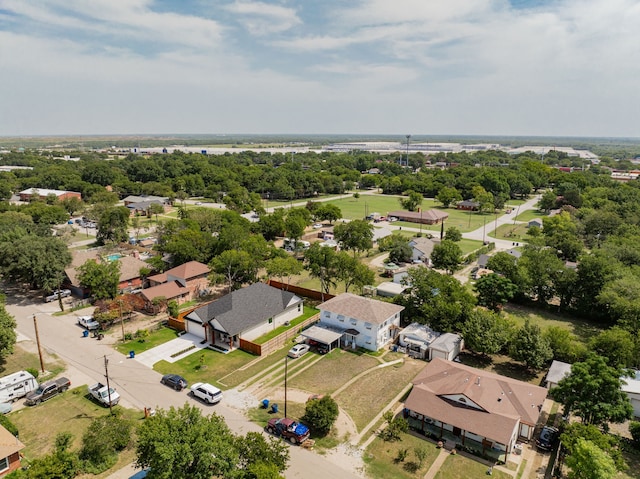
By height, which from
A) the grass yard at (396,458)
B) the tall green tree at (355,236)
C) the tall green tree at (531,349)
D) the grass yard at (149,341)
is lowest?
the grass yard at (149,341)

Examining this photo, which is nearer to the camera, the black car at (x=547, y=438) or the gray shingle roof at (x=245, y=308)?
the black car at (x=547, y=438)

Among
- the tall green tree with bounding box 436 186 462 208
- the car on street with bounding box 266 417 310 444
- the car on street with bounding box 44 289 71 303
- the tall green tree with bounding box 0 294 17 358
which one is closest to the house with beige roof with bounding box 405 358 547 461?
the car on street with bounding box 266 417 310 444

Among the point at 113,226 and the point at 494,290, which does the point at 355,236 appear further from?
the point at 113,226

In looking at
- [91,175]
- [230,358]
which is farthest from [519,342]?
[91,175]

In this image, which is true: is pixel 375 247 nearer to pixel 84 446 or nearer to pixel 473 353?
pixel 473 353

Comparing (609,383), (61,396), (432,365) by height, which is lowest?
(61,396)

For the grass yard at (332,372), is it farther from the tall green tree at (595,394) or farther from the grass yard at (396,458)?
the tall green tree at (595,394)

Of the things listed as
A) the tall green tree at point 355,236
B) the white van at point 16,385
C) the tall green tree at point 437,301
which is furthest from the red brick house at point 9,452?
the tall green tree at point 355,236

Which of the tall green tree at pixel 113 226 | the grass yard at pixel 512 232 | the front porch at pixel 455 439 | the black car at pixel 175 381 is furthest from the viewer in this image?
the grass yard at pixel 512 232
